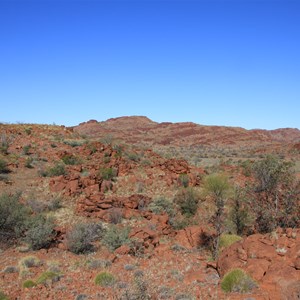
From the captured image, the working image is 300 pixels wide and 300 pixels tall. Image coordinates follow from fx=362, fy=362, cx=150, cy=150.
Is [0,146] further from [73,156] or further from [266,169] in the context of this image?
[266,169]

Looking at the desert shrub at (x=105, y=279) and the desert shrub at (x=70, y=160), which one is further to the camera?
the desert shrub at (x=70, y=160)

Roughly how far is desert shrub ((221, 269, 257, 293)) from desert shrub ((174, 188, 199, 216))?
324 inches

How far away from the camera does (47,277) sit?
8.65 meters

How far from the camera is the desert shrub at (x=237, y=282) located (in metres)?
7.47

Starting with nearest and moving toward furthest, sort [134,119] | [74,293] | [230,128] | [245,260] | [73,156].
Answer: [74,293]
[245,260]
[73,156]
[230,128]
[134,119]

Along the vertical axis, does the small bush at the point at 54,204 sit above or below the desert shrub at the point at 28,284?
above

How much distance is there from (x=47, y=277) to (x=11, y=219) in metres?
4.79

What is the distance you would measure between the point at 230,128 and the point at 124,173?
6860 centimetres

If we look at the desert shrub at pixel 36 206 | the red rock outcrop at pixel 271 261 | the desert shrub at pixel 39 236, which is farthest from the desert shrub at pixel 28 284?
the desert shrub at pixel 36 206

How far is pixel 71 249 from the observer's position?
11297 mm

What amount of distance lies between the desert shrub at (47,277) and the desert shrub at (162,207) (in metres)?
7.55

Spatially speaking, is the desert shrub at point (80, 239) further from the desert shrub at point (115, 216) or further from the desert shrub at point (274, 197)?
the desert shrub at point (274, 197)

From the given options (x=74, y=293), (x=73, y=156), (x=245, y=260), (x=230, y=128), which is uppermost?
(x=230, y=128)

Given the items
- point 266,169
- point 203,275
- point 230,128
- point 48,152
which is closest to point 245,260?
point 203,275
